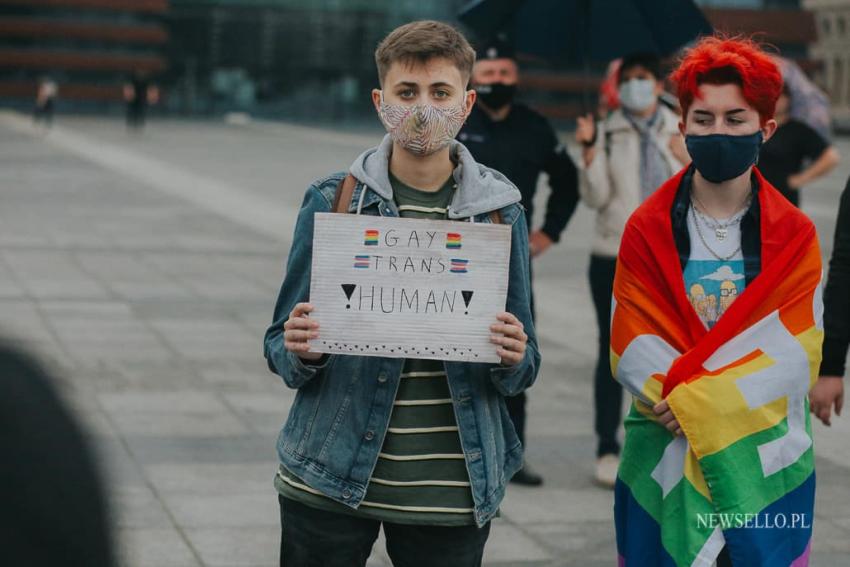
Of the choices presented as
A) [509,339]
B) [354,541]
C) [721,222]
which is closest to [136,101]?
[721,222]

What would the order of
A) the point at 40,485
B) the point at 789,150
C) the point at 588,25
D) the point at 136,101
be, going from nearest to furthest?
the point at 40,485 < the point at 588,25 < the point at 789,150 < the point at 136,101

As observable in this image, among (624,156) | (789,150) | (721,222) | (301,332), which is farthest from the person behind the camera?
(789,150)

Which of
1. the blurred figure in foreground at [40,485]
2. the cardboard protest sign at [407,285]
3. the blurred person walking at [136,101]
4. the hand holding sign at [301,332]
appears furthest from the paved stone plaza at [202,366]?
the blurred person walking at [136,101]

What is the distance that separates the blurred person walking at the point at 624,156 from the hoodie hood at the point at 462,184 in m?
3.26

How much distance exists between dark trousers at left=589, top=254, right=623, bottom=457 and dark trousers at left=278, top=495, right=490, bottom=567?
3.43 meters

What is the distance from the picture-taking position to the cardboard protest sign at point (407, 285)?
3.06 metres

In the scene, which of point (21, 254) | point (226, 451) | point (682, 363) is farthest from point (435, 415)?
point (21, 254)

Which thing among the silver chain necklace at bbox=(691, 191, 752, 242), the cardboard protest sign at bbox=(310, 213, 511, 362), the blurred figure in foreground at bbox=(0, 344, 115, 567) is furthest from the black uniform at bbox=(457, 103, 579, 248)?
the blurred figure in foreground at bbox=(0, 344, 115, 567)

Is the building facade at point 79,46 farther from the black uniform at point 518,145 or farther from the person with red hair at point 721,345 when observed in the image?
the person with red hair at point 721,345

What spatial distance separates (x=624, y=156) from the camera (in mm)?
6488

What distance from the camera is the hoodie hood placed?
312cm

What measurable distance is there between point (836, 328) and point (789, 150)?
387cm

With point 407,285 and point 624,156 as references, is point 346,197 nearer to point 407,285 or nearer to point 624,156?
point 407,285

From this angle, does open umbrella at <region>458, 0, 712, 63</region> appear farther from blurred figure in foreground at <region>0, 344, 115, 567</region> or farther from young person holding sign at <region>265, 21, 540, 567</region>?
blurred figure in foreground at <region>0, 344, 115, 567</region>
